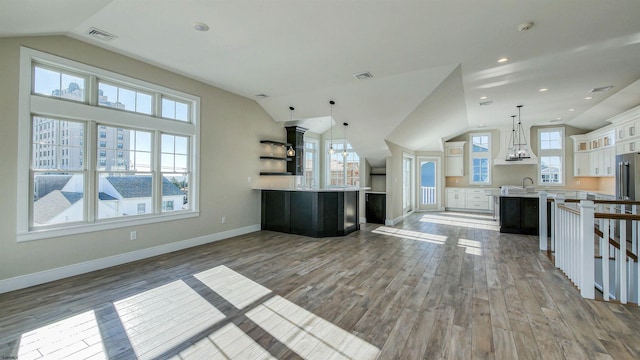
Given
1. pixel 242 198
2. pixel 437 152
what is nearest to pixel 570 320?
pixel 242 198

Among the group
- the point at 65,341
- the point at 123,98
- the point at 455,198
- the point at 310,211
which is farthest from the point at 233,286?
the point at 455,198

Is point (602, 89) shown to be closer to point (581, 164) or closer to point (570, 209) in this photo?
point (570, 209)

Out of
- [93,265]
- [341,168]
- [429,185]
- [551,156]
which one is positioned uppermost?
[551,156]

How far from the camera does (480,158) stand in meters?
9.92

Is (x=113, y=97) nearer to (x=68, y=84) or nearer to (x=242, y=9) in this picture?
(x=68, y=84)

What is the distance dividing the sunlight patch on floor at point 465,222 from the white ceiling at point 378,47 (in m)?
3.10

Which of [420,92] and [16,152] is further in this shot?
[420,92]

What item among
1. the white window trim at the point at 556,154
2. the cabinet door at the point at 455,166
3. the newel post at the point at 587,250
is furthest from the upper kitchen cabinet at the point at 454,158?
the newel post at the point at 587,250

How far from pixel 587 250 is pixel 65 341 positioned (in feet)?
16.1

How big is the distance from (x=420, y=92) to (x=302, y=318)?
4330mm

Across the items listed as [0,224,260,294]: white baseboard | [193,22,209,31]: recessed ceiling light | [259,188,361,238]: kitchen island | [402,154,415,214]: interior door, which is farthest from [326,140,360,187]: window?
[193,22,209,31]: recessed ceiling light

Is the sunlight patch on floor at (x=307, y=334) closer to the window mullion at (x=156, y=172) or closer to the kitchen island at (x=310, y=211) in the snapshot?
the window mullion at (x=156, y=172)

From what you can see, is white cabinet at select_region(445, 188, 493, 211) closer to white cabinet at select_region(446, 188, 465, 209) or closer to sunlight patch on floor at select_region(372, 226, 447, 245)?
white cabinet at select_region(446, 188, 465, 209)

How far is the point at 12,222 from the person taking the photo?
10.1ft
